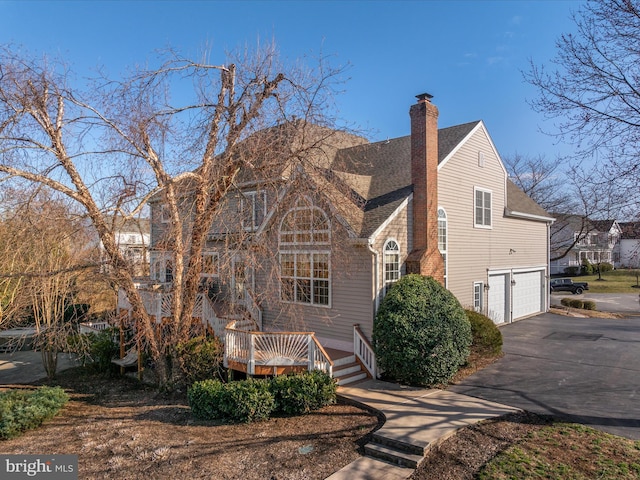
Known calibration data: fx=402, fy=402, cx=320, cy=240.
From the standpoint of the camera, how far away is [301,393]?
934 cm

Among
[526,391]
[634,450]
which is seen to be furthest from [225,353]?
[634,450]

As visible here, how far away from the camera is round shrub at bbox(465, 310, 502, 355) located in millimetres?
12984

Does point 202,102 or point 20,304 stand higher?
point 202,102

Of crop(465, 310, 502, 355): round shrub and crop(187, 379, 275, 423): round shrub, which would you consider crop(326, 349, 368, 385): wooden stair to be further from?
crop(465, 310, 502, 355): round shrub

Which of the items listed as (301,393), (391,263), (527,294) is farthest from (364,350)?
(527,294)

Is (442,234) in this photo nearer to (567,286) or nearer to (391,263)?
(391,263)

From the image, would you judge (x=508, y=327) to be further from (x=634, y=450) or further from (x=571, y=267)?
(x=571, y=267)

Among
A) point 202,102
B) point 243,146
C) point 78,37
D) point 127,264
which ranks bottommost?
point 127,264

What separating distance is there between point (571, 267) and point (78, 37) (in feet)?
192

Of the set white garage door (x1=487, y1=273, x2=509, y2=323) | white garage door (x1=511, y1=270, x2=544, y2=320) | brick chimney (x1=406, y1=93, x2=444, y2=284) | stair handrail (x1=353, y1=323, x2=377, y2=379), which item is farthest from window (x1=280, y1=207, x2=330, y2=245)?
white garage door (x1=511, y1=270, x2=544, y2=320)

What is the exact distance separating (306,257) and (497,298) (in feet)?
32.8

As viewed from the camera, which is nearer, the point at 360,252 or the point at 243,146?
the point at 243,146

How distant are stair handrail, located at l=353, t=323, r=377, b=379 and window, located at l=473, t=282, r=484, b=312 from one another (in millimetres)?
7060

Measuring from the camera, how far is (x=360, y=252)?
12.2 metres
